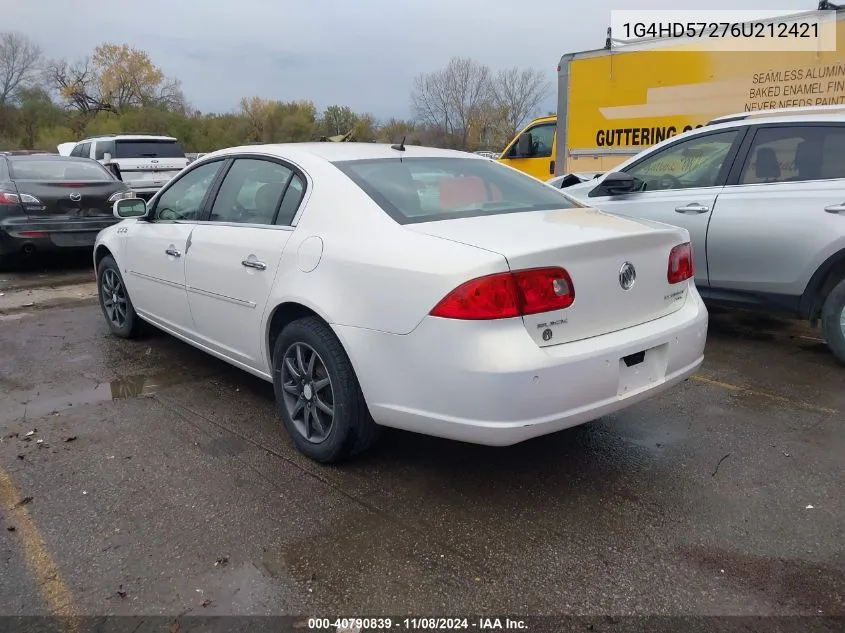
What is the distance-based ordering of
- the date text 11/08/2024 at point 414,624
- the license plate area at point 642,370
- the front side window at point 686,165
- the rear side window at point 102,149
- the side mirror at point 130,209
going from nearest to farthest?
the date text 11/08/2024 at point 414,624, the license plate area at point 642,370, the side mirror at point 130,209, the front side window at point 686,165, the rear side window at point 102,149

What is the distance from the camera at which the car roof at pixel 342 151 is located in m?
3.71

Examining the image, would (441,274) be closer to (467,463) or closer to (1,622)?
(467,463)

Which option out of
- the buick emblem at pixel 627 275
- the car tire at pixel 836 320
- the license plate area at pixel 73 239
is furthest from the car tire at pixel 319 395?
the license plate area at pixel 73 239

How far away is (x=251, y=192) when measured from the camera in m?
3.95

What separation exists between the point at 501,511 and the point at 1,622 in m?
1.89

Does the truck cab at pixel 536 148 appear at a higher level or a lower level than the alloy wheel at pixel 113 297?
higher

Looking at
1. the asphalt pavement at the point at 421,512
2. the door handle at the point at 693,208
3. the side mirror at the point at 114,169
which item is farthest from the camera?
the side mirror at the point at 114,169

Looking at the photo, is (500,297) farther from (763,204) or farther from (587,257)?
(763,204)

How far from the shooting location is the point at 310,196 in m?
3.44

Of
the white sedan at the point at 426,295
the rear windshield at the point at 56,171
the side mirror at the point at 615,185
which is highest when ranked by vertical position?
the rear windshield at the point at 56,171

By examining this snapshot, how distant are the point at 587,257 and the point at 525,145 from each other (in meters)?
9.37

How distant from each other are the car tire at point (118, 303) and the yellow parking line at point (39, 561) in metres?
2.34

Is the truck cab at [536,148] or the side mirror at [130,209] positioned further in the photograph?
the truck cab at [536,148]

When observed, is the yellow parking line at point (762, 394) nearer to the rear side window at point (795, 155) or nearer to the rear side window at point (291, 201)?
the rear side window at point (795, 155)
